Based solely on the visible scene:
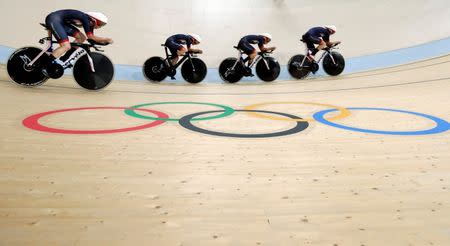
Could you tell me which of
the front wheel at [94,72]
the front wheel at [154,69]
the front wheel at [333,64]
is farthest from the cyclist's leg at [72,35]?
the front wheel at [333,64]

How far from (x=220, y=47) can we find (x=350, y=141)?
709 centimetres

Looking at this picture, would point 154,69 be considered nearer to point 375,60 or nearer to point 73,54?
point 73,54

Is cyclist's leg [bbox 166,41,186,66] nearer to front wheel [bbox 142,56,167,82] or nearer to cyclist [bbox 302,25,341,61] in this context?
front wheel [bbox 142,56,167,82]

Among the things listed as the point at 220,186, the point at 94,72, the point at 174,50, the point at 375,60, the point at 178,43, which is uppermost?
the point at 178,43

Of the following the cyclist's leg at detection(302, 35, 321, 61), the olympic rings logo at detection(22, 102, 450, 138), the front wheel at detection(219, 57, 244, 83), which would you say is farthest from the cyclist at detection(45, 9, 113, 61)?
the cyclist's leg at detection(302, 35, 321, 61)

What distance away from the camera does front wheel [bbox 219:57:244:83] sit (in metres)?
6.57

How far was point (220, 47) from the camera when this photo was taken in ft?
28.7

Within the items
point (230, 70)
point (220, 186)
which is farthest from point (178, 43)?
point (220, 186)

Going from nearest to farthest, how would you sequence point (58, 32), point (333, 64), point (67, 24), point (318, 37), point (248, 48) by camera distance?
point (58, 32), point (67, 24), point (248, 48), point (318, 37), point (333, 64)

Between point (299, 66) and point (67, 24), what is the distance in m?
4.83

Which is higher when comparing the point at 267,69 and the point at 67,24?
the point at 67,24

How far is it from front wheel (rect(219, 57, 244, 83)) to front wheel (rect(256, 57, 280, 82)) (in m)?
0.44

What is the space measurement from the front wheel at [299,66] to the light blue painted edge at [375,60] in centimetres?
33

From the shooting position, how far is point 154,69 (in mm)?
6238
